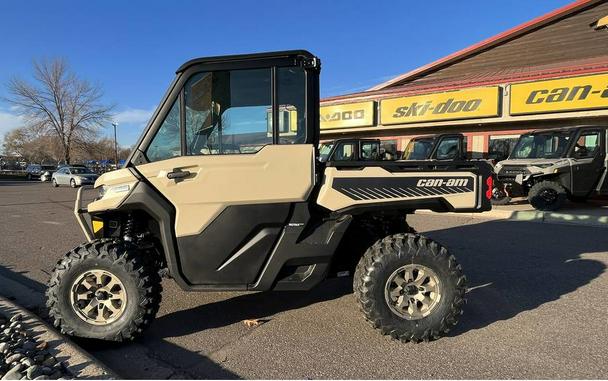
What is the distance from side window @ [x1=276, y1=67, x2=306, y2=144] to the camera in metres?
3.71

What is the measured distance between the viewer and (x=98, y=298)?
12.0 ft

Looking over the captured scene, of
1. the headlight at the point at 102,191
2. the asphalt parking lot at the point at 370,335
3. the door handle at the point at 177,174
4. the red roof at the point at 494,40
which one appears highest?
the red roof at the point at 494,40

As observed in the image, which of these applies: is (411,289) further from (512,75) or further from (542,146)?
(512,75)

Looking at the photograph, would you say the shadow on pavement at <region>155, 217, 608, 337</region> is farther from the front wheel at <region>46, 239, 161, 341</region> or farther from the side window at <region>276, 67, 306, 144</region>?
the side window at <region>276, 67, 306, 144</region>

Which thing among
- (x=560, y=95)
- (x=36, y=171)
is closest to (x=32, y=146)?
(x=36, y=171)

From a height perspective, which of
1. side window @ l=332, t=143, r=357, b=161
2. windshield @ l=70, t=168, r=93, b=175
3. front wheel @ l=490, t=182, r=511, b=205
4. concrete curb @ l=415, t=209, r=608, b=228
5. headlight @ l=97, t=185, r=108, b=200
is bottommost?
concrete curb @ l=415, t=209, r=608, b=228

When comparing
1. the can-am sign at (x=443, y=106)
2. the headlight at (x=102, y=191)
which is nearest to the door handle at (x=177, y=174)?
the headlight at (x=102, y=191)

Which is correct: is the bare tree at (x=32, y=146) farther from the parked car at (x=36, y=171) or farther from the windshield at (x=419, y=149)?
the windshield at (x=419, y=149)

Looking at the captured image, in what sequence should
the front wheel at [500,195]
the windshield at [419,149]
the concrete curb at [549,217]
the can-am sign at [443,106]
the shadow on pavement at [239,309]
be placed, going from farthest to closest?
the can-am sign at [443,106], the windshield at [419,149], the front wheel at [500,195], the concrete curb at [549,217], the shadow on pavement at [239,309]

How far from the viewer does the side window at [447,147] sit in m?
13.5

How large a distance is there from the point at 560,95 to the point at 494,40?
619 centimetres

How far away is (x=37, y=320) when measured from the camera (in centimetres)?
383

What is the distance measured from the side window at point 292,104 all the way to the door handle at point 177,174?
83 centimetres

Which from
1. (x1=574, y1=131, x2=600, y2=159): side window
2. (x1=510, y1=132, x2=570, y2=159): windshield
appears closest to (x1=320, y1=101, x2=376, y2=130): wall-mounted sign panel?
(x1=510, y1=132, x2=570, y2=159): windshield
